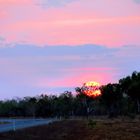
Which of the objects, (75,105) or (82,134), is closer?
(82,134)

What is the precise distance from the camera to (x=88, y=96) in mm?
128625

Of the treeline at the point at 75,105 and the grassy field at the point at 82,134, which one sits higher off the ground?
the treeline at the point at 75,105

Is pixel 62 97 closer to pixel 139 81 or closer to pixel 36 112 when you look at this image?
pixel 36 112

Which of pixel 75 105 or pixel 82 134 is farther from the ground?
pixel 75 105

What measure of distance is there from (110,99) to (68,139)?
223ft

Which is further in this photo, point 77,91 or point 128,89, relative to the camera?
point 77,91

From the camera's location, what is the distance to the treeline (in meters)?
100

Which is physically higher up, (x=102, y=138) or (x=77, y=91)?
(x=77, y=91)

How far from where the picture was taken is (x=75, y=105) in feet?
412

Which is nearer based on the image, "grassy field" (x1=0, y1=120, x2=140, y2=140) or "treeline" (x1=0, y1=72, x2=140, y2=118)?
"grassy field" (x1=0, y1=120, x2=140, y2=140)

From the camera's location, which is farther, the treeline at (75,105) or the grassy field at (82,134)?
the treeline at (75,105)

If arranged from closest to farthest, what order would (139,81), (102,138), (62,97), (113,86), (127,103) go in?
1. (102,138)
2. (139,81)
3. (113,86)
4. (127,103)
5. (62,97)

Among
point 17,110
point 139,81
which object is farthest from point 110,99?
point 17,110

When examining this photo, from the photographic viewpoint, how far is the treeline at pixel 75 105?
10000 cm
